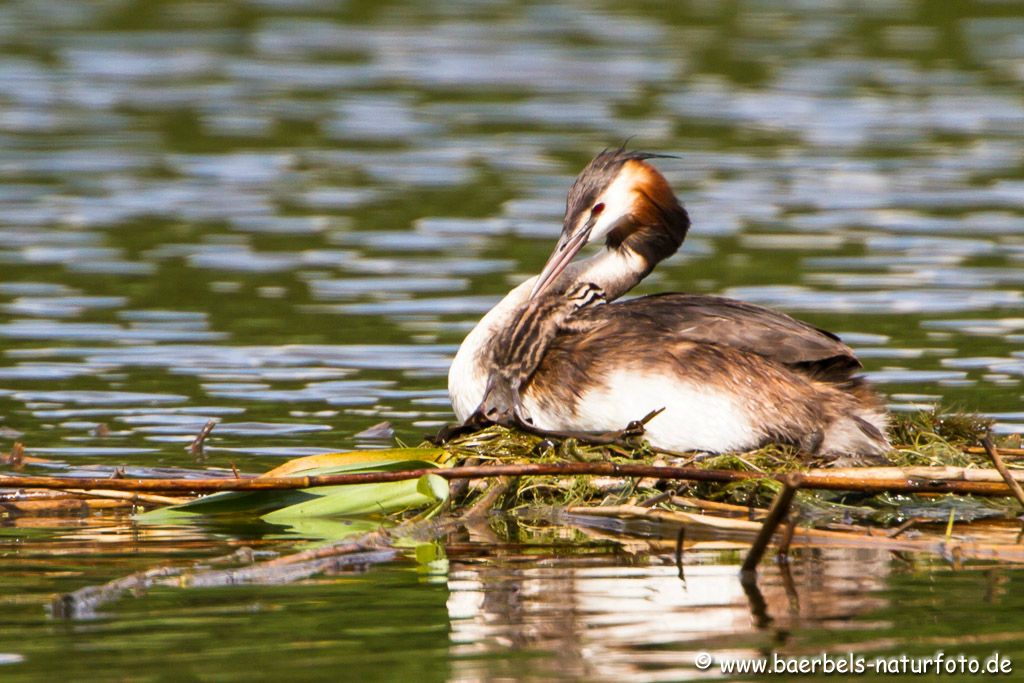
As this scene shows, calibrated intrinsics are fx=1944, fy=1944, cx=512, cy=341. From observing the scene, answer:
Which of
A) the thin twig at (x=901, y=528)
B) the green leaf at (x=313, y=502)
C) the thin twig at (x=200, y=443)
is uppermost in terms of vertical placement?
the thin twig at (x=200, y=443)

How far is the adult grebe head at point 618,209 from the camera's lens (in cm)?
874

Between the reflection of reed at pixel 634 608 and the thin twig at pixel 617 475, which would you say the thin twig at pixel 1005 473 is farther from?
the reflection of reed at pixel 634 608

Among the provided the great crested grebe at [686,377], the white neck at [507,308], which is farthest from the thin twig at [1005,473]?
the white neck at [507,308]

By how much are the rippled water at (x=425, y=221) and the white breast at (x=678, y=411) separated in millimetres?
1165

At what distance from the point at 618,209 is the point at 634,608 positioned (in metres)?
3.15

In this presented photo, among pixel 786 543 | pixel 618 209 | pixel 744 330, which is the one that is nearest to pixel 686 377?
pixel 744 330

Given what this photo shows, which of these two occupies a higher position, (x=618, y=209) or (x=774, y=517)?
(x=618, y=209)

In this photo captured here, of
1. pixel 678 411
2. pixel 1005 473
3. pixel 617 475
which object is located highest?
pixel 678 411

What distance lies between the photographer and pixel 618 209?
8.80 meters

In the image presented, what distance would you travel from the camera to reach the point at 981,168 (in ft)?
57.9

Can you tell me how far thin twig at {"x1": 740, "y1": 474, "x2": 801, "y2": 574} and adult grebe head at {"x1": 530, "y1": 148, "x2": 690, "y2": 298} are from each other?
2.73m

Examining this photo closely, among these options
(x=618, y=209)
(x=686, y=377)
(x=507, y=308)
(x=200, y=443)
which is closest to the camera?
(x=686, y=377)

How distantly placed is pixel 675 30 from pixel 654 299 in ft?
60.5

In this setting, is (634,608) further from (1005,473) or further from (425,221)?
(425,221)
